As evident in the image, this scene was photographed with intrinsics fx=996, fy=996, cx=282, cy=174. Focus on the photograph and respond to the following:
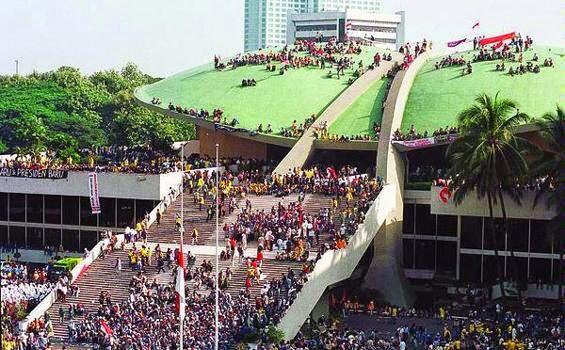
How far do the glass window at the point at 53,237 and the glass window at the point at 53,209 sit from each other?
54cm

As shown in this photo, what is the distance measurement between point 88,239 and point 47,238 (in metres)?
2.73

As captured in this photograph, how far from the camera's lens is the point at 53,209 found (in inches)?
2242

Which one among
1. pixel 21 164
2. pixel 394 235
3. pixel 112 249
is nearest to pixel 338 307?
pixel 394 235

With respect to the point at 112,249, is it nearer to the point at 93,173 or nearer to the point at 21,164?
the point at 93,173

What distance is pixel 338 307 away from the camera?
45469 millimetres

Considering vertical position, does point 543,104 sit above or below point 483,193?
above

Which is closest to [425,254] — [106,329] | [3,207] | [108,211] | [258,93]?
[258,93]

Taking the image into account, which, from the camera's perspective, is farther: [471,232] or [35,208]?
[35,208]

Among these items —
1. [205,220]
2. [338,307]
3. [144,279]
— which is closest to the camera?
[144,279]

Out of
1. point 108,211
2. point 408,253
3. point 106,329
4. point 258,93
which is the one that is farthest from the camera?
point 258,93

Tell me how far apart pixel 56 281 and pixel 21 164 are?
1551 cm

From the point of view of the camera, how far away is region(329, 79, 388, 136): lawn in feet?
191

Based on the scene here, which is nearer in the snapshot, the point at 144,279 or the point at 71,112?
the point at 144,279

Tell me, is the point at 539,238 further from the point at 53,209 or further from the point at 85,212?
the point at 53,209
